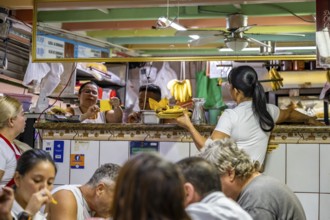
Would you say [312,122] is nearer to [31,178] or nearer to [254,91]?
[254,91]

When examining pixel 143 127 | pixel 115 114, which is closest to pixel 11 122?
pixel 143 127

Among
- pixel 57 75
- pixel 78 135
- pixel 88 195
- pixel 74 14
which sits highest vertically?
pixel 74 14

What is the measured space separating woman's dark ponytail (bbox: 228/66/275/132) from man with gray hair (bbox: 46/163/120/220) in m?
1.21

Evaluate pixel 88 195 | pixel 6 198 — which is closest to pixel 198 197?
pixel 6 198

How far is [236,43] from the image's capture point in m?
5.53

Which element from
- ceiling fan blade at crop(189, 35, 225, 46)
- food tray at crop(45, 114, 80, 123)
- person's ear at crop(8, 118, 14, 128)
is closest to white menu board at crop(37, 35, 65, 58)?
food tray at crop(45, 114, 80, 123)

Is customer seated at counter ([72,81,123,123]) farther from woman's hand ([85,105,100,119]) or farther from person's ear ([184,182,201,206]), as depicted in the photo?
person's ear ([184,182,201,206])

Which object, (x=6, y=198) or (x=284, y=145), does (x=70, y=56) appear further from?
(x=6, y=198)

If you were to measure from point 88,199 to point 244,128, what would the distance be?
1.28 meters

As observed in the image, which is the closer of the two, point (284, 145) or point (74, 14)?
point (284, 145)

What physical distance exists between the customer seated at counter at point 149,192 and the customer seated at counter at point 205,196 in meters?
0.53

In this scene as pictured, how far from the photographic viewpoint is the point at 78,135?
480 centimetres

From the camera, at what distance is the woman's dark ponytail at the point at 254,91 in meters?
4.09

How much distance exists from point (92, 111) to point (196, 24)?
2010mm
